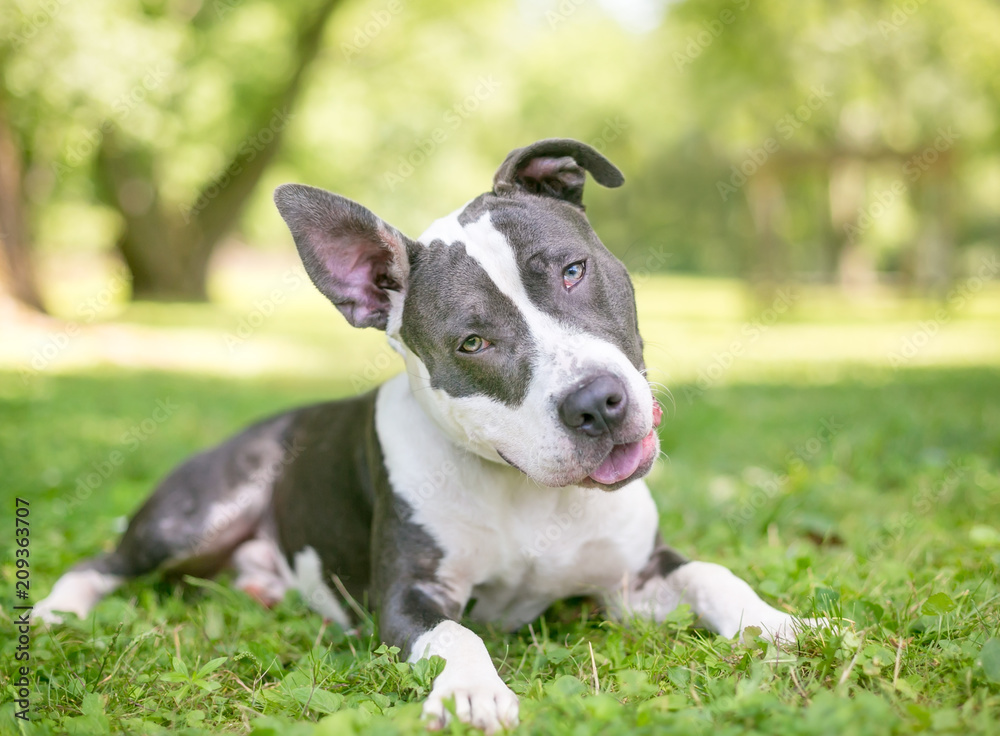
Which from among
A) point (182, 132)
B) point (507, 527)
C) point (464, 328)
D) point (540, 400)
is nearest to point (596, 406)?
point (540, 400)

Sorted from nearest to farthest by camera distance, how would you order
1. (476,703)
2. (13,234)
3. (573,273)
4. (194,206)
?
(476,703) → (573,273) → (13,234) → (194,206)

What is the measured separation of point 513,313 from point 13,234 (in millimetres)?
13592

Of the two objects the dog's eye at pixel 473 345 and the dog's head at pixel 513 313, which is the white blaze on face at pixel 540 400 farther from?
the dog's eye at pixel 473 345

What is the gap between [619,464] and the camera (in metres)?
2.70

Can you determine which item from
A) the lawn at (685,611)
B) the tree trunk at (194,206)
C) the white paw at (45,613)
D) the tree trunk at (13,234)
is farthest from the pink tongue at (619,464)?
the tree trunk at (194,206)

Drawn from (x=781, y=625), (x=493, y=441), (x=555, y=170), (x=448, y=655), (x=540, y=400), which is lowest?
(x=448, y=655)

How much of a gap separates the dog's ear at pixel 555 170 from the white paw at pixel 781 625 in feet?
5.63

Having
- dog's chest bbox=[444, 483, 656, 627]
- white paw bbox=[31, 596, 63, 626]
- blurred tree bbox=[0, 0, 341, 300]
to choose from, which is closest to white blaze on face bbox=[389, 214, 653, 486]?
dog's chest bbox=[444, 483, 656, 627]

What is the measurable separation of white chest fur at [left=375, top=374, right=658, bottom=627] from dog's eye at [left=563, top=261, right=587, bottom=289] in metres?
0.71

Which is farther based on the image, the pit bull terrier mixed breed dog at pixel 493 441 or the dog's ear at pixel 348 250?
the dog's ear at pixel 348 250

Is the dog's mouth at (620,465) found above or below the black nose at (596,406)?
below

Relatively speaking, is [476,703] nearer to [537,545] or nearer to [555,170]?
[537,545]

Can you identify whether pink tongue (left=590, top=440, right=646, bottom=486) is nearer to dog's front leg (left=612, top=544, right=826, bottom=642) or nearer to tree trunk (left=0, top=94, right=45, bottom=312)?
dog's front leg (left=612, top=544, right=826, bottom=642)

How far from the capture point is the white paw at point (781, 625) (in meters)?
2.60
